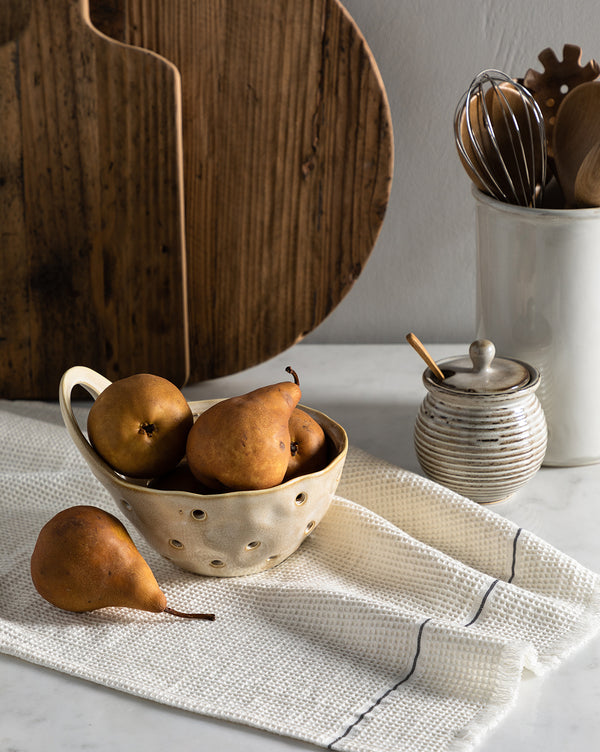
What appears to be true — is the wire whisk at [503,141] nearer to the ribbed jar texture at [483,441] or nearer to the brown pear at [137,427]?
the ribbed jar texture at [483,441]

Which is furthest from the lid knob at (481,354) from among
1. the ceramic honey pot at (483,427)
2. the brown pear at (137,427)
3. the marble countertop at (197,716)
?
the brown pear at (137,427)

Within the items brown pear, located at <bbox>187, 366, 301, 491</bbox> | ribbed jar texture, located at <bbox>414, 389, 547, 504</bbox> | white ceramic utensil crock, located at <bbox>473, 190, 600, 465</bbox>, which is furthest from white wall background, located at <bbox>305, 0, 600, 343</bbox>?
brown pear, located at <bbox>187, 366, 301, 491</bbox>

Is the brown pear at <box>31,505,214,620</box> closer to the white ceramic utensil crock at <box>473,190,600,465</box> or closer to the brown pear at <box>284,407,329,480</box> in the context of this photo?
the brown pear at <box>284,407,329,480</box>

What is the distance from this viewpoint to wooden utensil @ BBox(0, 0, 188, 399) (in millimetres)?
755

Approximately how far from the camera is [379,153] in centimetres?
78

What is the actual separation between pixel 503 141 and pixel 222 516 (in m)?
0.37

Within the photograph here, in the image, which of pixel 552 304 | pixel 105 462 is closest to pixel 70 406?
pixel 105 462

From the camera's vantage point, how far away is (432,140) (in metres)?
0.86

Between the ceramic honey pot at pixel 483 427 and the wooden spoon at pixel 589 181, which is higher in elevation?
the wooden spoon at pixel 589 181

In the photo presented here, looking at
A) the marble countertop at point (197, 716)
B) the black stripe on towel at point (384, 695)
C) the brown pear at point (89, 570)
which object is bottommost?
the marble countertop at point (197, 716)

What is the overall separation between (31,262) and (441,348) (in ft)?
1.39

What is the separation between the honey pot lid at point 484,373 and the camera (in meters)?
0.62

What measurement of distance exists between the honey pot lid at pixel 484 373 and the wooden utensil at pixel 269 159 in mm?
200

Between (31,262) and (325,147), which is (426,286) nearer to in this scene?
(325,147)
